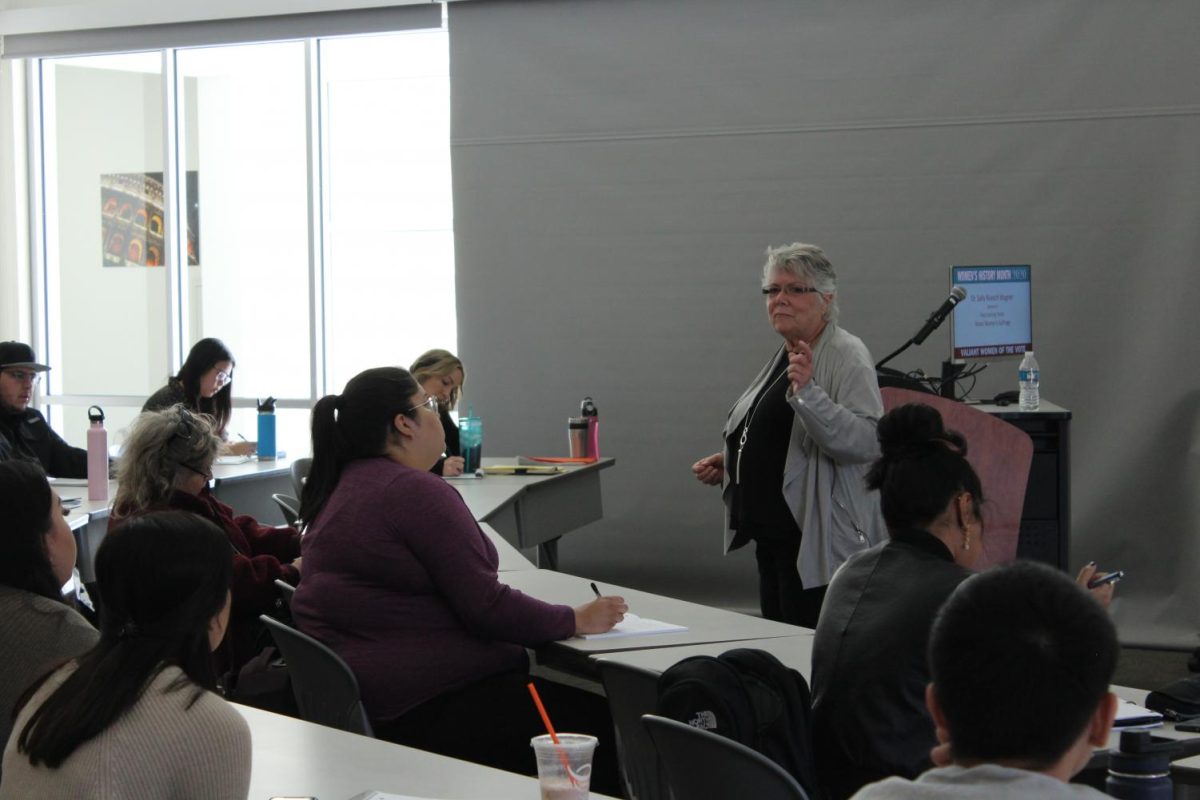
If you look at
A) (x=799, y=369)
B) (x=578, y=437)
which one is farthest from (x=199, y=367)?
(x=799, y=369)

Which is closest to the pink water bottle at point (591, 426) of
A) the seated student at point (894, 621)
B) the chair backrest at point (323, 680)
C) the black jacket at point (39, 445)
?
the black jacket at point (39, 445)

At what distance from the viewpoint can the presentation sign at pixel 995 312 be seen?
4.59 metres

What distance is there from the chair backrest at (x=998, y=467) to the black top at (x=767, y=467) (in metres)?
0.61

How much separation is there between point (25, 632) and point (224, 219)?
5464 millimetres

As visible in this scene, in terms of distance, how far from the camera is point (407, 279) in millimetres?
6672

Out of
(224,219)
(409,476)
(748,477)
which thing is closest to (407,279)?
(224,219)

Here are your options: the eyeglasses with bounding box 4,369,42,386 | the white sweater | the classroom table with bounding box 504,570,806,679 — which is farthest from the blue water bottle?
the white sweater

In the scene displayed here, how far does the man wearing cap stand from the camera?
444 cm

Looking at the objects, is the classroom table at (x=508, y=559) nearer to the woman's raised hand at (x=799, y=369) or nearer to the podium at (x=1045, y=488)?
the woman's raised hand at (x=799, y=369)

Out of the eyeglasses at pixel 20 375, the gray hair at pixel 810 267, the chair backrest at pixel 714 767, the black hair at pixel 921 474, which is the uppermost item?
the gray hair at pixel 810 267

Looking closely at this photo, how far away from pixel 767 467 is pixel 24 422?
114 inches

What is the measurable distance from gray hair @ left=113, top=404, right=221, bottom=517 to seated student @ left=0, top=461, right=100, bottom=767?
106 cm

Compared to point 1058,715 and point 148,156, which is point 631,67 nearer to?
point 148,156

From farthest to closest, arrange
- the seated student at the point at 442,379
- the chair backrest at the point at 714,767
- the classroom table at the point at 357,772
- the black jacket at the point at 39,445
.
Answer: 1. the seated student at the point at 442,379
2. the black jacket at the point at 39,445
3. the classroom table at the point at 357,772
4. the chair backrest at the point at 714,767
